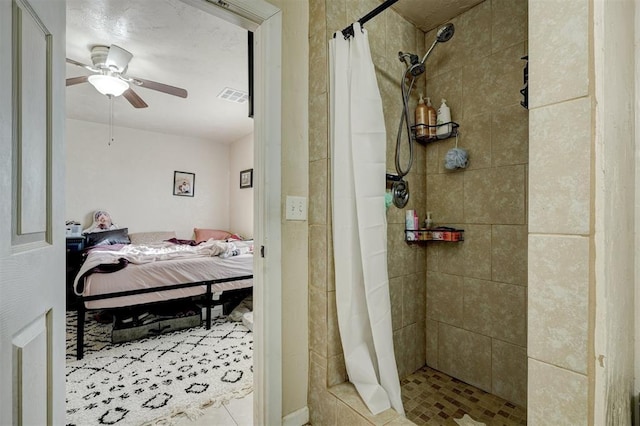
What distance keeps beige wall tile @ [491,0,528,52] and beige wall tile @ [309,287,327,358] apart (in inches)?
68.6

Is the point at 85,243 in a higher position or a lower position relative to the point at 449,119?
lower

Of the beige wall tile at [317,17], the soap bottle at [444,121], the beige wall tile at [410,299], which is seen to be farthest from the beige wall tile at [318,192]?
the soap bottle at [444,121]

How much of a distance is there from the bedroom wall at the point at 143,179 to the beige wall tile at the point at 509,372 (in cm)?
506

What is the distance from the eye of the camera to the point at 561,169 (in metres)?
0.63

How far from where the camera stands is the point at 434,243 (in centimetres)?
196

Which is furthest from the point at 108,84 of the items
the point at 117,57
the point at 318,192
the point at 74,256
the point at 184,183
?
the point at 184,183

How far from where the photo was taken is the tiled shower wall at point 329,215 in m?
1.38

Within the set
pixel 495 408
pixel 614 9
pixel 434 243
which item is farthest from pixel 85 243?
pixel 614 9

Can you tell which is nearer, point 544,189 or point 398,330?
point 544,189

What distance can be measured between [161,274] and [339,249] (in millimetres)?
2051

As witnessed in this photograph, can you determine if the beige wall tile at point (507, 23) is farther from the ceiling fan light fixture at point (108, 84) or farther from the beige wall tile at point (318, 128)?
the ceiling fan light fixture at point (108, 84)

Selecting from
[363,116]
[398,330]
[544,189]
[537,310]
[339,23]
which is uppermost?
[339,23]

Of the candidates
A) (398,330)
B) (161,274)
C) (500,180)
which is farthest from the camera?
(161,274)

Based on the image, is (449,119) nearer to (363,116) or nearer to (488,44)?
(488,44)
